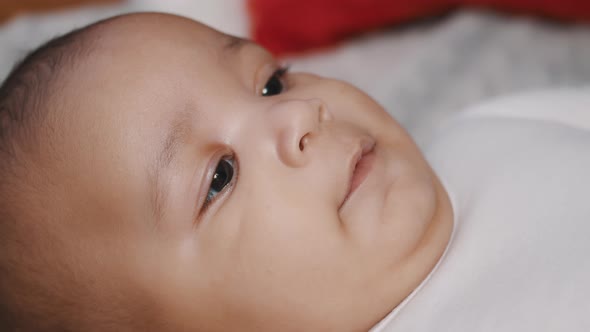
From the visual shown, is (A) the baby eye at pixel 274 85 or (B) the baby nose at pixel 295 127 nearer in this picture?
(B) the baby nose at pixel 295 127

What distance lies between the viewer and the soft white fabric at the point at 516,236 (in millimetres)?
856

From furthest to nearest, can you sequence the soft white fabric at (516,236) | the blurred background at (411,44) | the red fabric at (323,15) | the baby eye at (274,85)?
Answer: the red fabric at (323,15) < the blurred background at (411,44) < the baby eye at (274,85) < the soft white fabric at (516,236)

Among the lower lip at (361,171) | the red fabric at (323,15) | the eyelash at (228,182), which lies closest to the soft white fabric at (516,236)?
the lower lip at (361,171)

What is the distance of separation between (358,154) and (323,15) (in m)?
0.96

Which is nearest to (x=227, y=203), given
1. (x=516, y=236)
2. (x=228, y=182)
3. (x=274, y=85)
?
(x=228, y=182)

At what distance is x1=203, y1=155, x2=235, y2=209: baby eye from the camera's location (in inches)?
36.6

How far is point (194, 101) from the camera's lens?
3.03 ft

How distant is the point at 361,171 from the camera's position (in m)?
0.94

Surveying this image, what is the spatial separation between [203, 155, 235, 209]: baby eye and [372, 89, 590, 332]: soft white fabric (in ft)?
1.07

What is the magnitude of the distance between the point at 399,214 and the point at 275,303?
22 cm

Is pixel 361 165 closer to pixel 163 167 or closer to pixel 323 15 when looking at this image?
pixel 163 167

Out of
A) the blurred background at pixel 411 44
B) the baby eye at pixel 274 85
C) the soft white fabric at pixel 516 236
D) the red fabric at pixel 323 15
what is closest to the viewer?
the soft white fabric at pixel 516 236

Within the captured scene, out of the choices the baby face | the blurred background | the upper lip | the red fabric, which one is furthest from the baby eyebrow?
the red fabric

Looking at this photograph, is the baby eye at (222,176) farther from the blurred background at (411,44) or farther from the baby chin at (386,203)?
the blurred background at (411,44)
